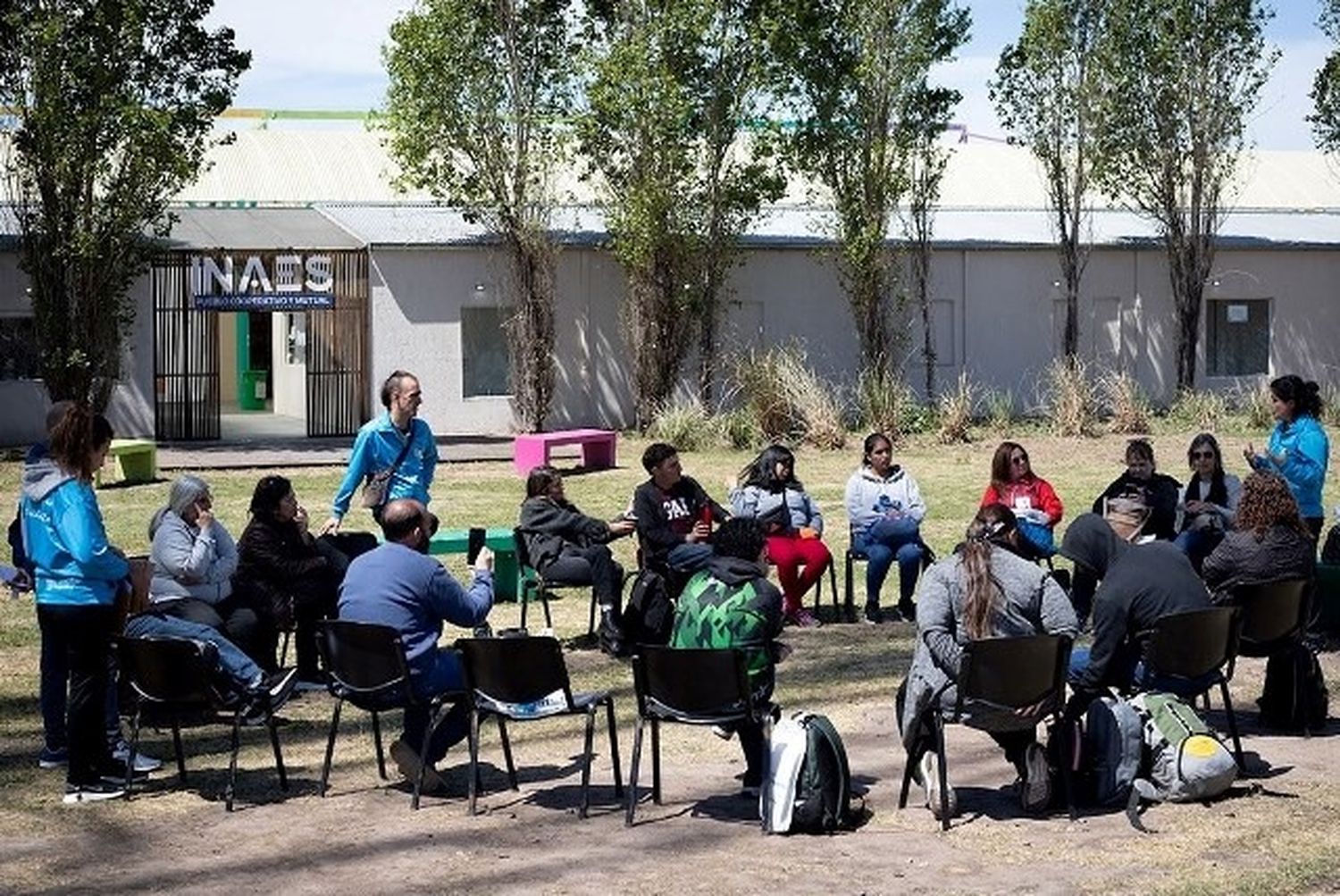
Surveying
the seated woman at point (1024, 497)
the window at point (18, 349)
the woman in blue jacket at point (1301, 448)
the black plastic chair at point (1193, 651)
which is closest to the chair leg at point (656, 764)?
the black plastic chair at point (1193, 651)

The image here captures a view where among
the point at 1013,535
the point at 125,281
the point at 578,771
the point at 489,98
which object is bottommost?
the point at 578,771

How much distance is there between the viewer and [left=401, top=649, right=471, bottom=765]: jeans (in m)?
9.02

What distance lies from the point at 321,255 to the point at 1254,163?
2145 centimetres

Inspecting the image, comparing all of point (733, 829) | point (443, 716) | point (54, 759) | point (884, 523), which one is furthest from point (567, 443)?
point (733, 829)

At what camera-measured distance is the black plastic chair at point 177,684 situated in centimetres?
892

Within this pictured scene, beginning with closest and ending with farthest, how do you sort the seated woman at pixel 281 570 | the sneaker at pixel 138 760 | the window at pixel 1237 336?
the sneaker at pixel 138 760 → the seated woman at pixel 281 570 → the window at pixel 1237 336

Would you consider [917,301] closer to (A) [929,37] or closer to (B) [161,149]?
(A) [929,37]

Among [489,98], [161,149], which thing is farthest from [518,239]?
[161,149]

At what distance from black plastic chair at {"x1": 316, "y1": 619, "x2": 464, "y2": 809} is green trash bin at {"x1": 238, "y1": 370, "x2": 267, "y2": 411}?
32316mm

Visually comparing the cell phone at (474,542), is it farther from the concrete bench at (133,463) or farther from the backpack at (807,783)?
the concrete bench at (133,463)

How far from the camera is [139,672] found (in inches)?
356

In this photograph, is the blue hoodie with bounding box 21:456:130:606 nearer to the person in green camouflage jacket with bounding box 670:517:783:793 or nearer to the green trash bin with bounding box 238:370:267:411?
the person in green camouflage jacket with bounding box 670:517:783:793

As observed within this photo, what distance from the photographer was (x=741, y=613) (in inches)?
346

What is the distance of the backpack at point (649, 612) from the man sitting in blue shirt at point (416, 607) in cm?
299
